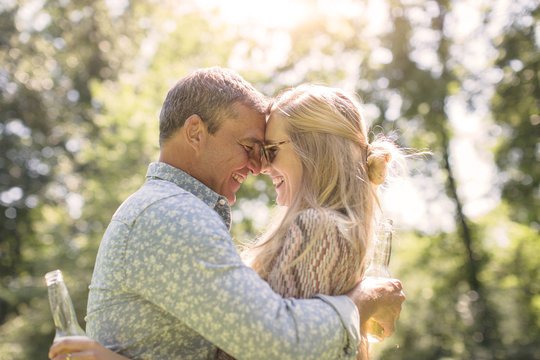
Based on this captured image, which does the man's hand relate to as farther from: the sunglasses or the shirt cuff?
the sunglasses

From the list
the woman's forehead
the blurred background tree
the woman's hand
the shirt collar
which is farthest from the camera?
the blurred background tree

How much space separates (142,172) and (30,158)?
12.0 m

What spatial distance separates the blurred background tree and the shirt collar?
11.2 meters

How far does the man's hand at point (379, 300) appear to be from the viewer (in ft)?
7.11

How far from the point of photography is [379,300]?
229 cm

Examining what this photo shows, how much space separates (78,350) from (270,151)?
1.30 meters

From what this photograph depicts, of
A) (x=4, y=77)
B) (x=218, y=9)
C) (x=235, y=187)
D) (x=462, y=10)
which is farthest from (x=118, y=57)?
(x=235, y=187)

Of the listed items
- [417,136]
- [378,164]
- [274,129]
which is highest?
[274,129]


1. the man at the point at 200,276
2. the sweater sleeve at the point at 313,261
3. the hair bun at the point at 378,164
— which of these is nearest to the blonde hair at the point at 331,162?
the hair bun at the point at 378,164

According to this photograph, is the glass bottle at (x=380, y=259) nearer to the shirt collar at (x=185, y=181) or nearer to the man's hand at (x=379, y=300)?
the man's hand at (x=379, y=300)

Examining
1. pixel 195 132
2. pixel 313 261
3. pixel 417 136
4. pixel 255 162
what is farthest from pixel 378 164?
pixel 417 136

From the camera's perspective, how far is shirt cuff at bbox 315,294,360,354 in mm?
1889

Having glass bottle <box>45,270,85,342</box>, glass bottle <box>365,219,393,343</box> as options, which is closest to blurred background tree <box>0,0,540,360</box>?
glass bottle <box>365,219,393,343</box>

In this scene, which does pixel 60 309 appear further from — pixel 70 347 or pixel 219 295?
pixel 219 295
